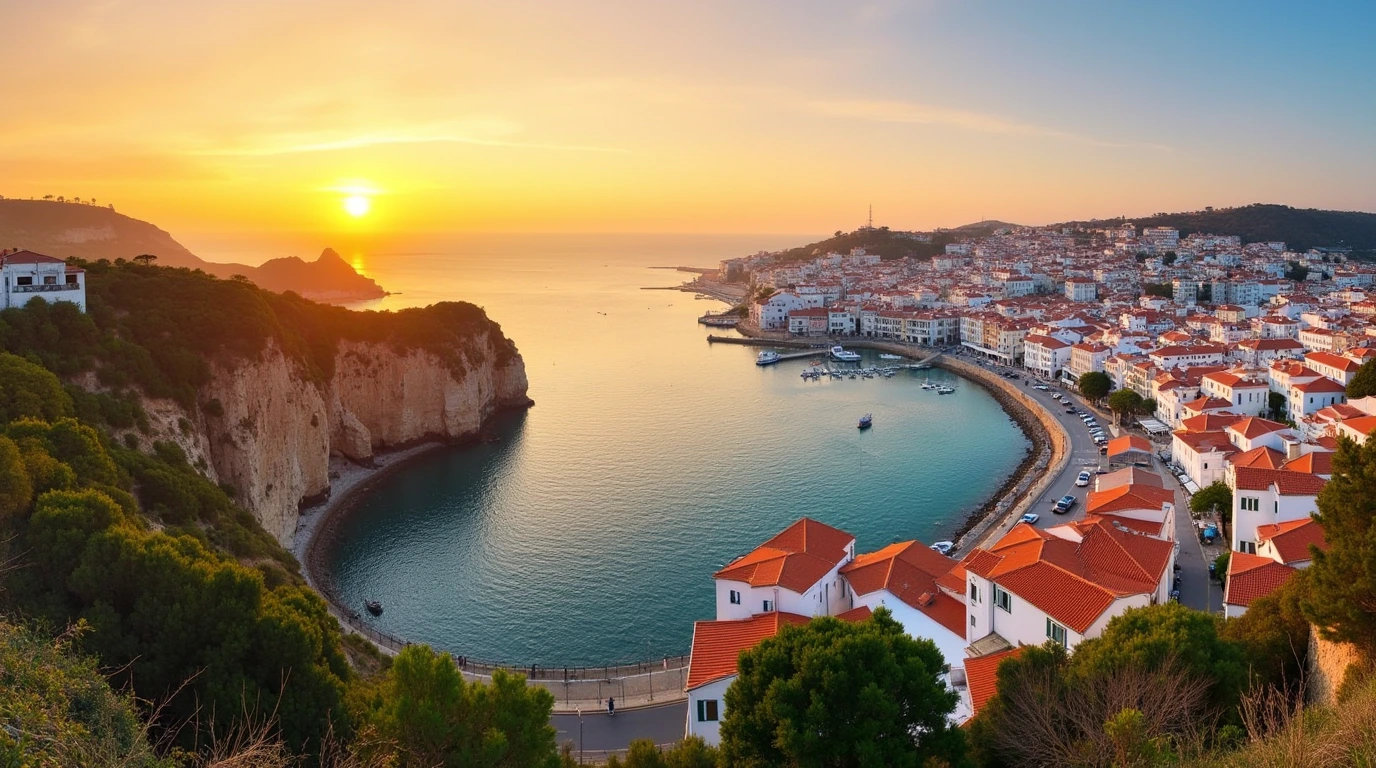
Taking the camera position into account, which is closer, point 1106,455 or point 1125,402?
point 1106,455

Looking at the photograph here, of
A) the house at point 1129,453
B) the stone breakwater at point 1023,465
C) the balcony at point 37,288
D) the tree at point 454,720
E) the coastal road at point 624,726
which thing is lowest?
the coastal road at point 624,726

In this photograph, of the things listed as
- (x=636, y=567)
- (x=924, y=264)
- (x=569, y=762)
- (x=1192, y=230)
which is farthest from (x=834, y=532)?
(x=1192, y=230)

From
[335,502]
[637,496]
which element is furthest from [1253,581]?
[335,502]

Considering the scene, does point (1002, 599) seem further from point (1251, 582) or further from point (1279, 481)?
point (1279, 481)

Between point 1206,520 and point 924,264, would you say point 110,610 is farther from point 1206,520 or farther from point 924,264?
point 924,264

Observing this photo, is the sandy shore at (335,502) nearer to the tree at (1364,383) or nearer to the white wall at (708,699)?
the white wall at (708,699)

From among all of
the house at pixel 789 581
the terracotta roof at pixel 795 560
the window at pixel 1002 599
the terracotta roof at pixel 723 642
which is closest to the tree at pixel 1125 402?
the terracotta roof at pixel 795 560
